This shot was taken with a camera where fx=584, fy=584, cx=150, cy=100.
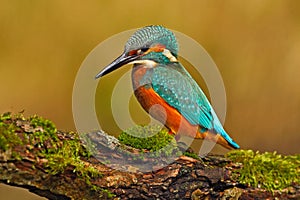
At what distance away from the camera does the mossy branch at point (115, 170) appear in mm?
1461

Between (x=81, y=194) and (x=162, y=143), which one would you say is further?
(x=162, y=143)

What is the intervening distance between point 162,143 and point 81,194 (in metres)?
0.34

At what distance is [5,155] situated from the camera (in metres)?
1.42

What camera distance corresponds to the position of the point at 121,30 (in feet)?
11.4

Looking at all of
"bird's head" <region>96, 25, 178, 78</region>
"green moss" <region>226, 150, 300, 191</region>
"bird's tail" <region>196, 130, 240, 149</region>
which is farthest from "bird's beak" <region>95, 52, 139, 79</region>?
"green moss" <region>226, 150, 300, 191</region>

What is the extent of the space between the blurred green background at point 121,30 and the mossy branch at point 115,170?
1679 mm

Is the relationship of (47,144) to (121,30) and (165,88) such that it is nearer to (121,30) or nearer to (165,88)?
(165,88)

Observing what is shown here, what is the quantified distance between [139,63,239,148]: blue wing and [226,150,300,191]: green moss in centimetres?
16

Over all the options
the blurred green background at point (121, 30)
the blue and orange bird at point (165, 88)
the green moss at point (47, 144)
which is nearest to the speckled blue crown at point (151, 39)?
the blue and orange bird at point (165, 88)

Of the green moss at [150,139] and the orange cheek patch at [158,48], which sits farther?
the orange cheek patch at [158,48]

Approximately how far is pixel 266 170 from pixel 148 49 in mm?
533

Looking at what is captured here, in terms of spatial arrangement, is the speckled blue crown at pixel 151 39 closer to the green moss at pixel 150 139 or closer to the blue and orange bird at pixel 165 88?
the blue and orange bird at pixel 165 88

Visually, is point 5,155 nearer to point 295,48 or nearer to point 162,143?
point 162,143

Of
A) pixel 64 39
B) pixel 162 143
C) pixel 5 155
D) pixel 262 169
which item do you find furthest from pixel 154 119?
pixel 64 39
